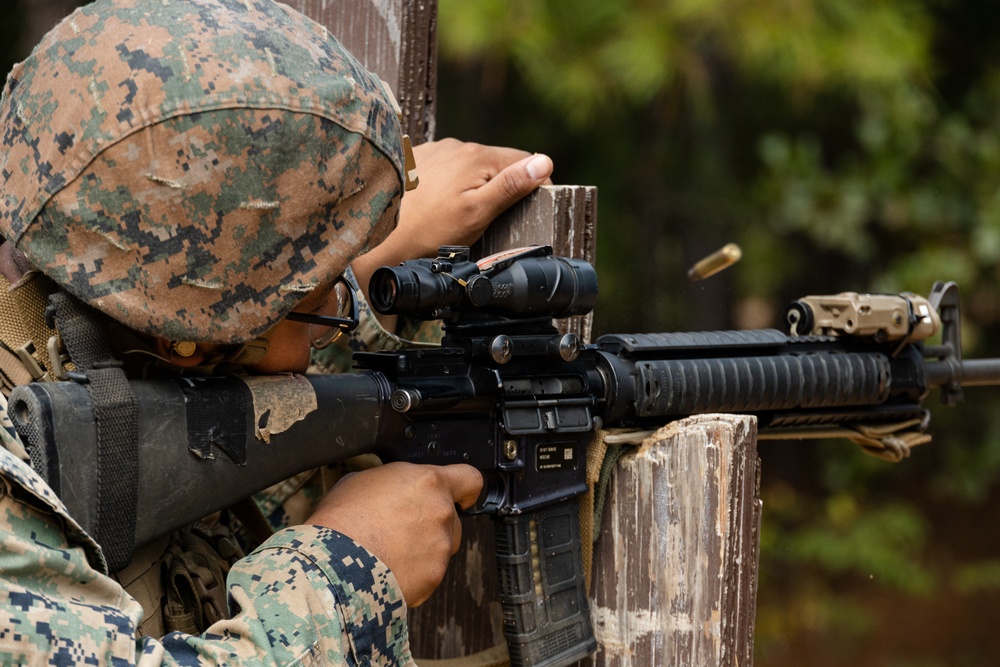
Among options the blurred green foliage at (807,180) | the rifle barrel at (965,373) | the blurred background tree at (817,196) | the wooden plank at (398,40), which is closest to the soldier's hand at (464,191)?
the wooden plank at (398,40)

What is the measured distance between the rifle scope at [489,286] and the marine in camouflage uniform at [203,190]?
22 cm

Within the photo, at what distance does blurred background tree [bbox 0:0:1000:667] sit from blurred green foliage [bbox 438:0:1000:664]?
0.5 inches

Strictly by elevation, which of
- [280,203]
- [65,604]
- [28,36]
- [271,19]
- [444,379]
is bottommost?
[65,604]

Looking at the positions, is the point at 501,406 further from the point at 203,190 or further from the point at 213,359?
the point at 203,190

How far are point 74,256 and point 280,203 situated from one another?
291 millimetres

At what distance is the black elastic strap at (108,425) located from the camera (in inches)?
58.7

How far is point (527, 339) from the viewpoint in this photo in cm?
194

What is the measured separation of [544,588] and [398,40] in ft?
3.85

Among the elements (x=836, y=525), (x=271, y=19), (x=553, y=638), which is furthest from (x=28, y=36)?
(x=836, y=525)

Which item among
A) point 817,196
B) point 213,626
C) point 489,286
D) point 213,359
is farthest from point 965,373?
point 817,196

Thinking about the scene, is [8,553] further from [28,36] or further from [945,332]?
[28,36]

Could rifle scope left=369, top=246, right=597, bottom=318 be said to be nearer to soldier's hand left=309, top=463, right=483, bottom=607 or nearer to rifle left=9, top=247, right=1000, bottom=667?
rifle left=9, top=247, right=1000, bottom=667

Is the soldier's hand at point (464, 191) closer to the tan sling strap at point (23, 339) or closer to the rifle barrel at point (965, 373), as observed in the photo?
the tan sling strap at point (23, 339)

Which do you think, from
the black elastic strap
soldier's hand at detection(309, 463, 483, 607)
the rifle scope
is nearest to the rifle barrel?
the rifle scope
